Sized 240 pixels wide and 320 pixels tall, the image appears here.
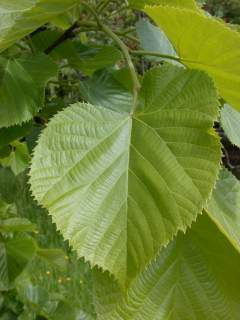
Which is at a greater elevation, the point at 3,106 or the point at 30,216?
the point at 3,106

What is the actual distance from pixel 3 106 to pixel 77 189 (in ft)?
0.98

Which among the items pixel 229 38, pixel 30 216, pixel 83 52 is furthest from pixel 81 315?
pixel 30 216

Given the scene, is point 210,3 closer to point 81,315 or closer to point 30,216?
point 30,216

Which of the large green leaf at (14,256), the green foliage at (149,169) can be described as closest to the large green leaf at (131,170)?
the green foliage at (149,169)

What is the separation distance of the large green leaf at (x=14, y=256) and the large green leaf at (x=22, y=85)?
805 mm

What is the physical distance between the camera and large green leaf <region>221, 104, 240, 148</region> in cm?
92

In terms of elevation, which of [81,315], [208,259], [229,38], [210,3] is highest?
[229,38]

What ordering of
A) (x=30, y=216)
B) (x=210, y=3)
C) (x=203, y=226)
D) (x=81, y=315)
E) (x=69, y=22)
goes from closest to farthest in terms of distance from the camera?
(x=203, y=226) → (x=69, y=22) → (x=81, y=315) → (x=30, y=216) → (x=210, y=3)

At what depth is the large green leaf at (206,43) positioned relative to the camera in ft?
2.22

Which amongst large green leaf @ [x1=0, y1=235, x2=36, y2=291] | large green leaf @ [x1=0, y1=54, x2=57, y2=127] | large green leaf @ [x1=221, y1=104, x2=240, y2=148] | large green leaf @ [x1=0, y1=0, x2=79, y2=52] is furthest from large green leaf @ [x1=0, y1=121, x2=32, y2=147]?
large green leaf @ [x1=0, y1=235, x2=36, y2=291]

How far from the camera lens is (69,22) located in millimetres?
1057

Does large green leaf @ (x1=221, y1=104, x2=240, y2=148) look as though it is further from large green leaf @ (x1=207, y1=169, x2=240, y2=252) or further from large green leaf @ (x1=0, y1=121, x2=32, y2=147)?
large green leaf @ (x1=0, y1=121, x2=32, y2=147)

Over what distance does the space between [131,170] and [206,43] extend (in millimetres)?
179

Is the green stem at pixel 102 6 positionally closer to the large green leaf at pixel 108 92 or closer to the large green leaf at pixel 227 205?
the large green leaf at pixel 108 92
